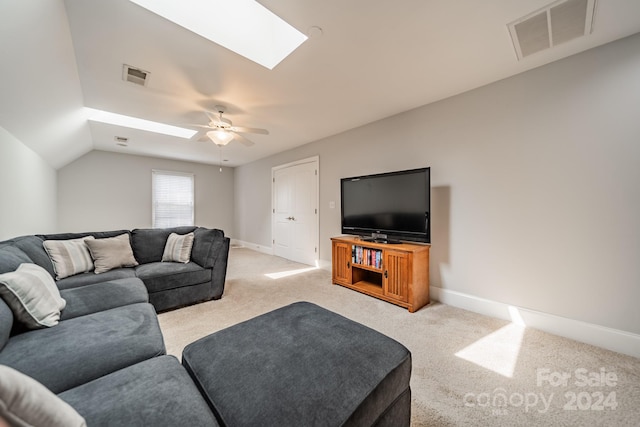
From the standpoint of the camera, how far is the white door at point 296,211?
14.8ft

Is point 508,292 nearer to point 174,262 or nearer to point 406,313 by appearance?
point 406,313

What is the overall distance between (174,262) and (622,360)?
4.15 metres

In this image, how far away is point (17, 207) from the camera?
261cm

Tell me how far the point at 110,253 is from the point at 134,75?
72.9 inches

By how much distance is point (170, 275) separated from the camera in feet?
8.38

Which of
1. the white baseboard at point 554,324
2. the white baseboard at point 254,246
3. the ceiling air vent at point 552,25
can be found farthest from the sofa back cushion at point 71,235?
the ceiling air vent at point 552,25

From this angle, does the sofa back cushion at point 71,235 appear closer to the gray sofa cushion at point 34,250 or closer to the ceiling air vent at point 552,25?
the gray sofa cushion at point 34,250

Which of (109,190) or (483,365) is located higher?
(109,190)

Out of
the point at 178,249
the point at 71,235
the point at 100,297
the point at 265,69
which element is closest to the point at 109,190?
the point at 71,235

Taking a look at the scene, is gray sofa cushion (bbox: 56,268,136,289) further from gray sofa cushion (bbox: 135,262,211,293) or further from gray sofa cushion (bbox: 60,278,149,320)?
gray sofa cushion (bbox: 60,278,149,320)

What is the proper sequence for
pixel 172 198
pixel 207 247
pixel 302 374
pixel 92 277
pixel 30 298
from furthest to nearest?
pixel 172 198
pixel 207 247
pixel 92 277
pixel 30 298
pixel 302 374

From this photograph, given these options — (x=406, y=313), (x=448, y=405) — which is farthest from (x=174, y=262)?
(x=448, y=405)

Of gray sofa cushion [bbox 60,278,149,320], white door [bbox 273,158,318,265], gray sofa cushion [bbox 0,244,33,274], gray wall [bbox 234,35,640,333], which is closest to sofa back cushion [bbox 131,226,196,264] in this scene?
gray sofa cushion [bbox 60,278,149,320]

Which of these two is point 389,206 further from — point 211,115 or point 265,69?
point 211,115
